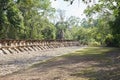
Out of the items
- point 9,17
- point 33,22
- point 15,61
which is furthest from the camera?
point 33,22

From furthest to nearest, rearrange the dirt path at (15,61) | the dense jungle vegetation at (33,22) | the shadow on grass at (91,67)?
the dense jungle vegetation at (33,22)
the dirt path at (15,61)
the shadow on grass at (91,67)

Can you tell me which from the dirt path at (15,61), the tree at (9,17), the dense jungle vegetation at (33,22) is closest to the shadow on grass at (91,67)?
the dirt path at (15,61)

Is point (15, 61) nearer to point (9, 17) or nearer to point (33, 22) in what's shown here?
point (9, 17)

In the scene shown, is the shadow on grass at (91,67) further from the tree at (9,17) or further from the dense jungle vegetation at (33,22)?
the tree at (9,17)

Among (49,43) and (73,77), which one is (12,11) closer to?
(49,43)

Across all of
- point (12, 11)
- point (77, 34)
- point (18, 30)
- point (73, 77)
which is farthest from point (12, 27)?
point (77, 34)

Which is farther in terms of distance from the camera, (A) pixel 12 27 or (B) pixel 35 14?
(B) pixel 35 14

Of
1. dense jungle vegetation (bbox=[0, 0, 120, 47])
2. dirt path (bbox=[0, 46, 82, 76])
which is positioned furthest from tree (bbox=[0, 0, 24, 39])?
dirt path (bbox=[0, 46, 82, 76])

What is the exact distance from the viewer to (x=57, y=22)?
432ft

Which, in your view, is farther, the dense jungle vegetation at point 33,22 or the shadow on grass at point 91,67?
the dense jungle vegetation at point 33,22

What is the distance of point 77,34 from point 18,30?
83.6 metres

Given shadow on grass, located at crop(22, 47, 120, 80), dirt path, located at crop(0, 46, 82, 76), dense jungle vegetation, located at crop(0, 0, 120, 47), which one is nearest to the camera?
shadow on grass, located at crop(22, 47, 120, 80)

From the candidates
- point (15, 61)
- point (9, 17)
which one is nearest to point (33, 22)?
point (9, 17)

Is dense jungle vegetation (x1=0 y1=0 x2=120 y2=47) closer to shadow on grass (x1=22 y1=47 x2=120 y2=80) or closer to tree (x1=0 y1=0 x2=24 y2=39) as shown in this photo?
tree (x1=0 y1=0 x2=24 y2=39)
